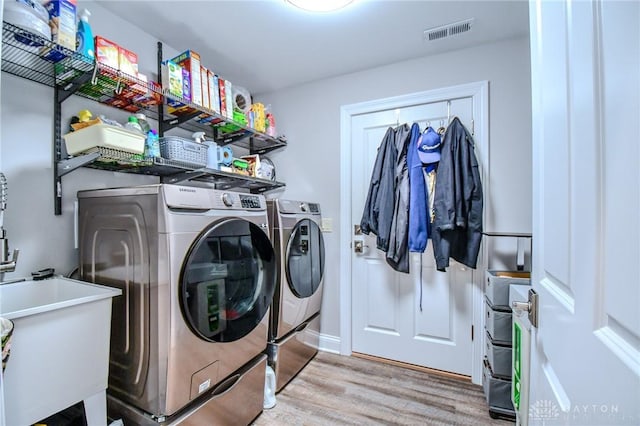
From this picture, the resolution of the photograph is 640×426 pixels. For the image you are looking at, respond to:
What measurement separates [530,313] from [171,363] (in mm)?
1236

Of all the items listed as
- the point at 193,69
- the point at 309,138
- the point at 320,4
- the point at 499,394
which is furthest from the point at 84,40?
the point at 499,394

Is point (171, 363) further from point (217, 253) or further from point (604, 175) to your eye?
point (604, 175)

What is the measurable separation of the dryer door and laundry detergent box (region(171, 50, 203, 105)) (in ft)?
2.96

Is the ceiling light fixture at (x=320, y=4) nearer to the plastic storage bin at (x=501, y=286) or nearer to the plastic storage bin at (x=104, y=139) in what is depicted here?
the plastic storage bin at (x=104, y=139)

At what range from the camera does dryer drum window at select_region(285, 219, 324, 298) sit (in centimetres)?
192

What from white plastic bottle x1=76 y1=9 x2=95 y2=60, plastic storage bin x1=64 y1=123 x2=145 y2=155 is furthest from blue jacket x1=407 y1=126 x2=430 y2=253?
white plastic bottle x1=76 y1=9 x2=95 y2=60

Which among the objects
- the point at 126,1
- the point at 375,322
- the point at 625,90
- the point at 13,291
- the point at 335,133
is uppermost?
the point at 126,1

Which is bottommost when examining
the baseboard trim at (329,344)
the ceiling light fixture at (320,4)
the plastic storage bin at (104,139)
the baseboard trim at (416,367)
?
the baseboard trim at (416,367)

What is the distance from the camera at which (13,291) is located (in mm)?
1132

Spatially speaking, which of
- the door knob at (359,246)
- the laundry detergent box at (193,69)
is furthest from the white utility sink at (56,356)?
the door knob at (359,246)

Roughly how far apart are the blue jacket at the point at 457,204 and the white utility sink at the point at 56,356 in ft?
5.88

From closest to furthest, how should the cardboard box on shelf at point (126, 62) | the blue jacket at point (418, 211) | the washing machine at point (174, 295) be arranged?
the washing machine at point (174, 295) → the cardboard box on shelf at point (126, 62) → the blue jacket at point (418, 211)

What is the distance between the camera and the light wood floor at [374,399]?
1.57m

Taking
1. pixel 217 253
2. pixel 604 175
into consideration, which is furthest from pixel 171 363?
pixel 604 175
